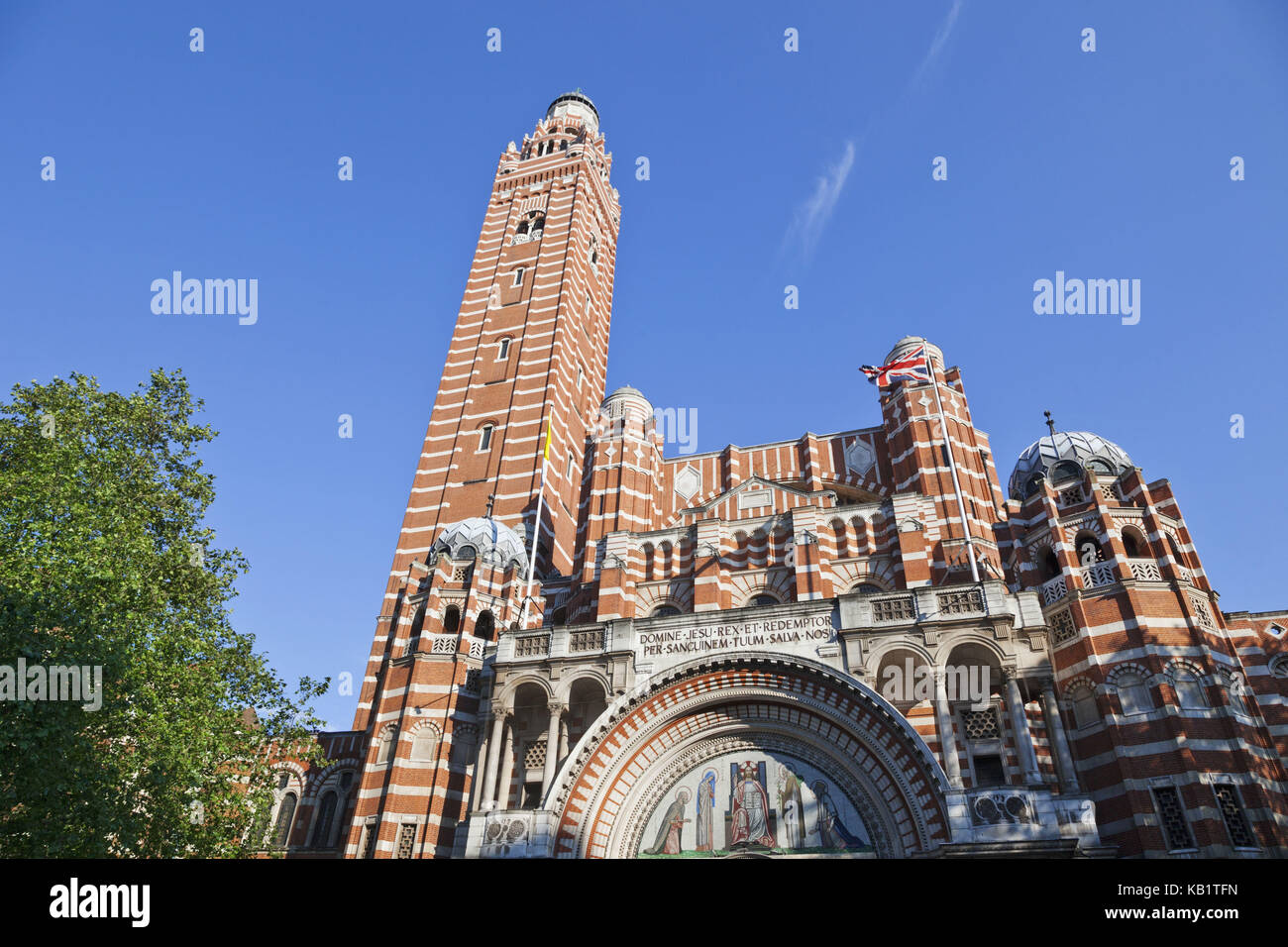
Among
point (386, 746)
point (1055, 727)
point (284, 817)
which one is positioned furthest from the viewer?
point (284, 817)

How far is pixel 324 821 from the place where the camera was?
103 feet

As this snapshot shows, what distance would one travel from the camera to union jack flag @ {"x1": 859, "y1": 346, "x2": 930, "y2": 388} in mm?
34406

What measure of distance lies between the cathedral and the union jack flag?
0.25m

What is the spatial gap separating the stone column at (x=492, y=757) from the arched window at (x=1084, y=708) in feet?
61.4

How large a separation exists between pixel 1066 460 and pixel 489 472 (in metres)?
29.9

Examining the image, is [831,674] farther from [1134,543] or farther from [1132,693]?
[1134,543]

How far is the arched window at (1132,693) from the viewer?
24.4 m

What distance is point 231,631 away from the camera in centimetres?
2452

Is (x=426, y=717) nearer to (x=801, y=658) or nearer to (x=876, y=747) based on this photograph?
(x=801, y=658)

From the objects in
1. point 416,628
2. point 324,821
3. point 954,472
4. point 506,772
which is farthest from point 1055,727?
point 324,821

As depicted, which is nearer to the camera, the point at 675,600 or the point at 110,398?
the point at 110,398

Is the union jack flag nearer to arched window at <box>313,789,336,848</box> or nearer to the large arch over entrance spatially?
the large arch over entrance
